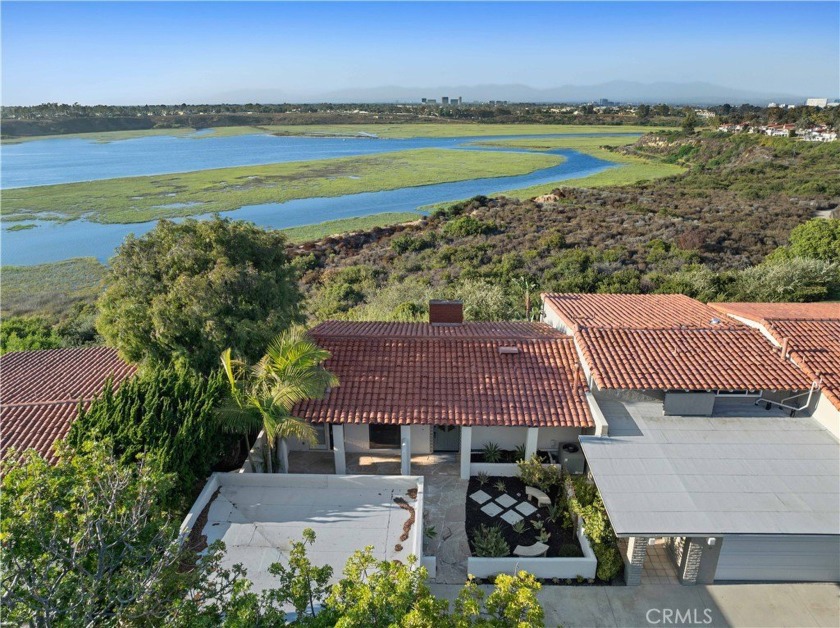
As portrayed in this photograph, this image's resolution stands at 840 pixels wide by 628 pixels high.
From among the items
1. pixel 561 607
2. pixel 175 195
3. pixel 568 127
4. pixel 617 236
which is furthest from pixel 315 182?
pixel 568 127

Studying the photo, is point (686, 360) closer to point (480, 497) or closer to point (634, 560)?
point (634, 560)

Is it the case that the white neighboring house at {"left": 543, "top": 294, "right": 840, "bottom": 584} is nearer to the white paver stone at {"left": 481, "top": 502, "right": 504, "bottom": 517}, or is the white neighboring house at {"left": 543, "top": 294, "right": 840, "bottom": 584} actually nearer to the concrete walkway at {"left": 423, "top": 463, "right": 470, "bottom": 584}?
the white paver stone at {"left": 481, "top": 502, "right": 504, "bottom": 517}

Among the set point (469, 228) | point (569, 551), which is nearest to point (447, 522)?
point (569, 551)

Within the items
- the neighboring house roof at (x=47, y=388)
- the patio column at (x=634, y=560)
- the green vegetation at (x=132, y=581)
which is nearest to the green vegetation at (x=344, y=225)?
the neighboring house roof at (x=47, y=388)

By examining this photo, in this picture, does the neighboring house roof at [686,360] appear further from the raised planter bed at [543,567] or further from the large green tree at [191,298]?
the large green tree at [191,298]

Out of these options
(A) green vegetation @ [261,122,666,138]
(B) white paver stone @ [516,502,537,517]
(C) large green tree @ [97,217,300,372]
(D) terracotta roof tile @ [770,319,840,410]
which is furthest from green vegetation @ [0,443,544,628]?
(A) green vegetation @ [261,122,666,138]

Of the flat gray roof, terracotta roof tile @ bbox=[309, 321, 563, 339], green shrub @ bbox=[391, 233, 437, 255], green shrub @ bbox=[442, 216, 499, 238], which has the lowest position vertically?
green shrub @ bbox=[391, 233, 437, 255]
